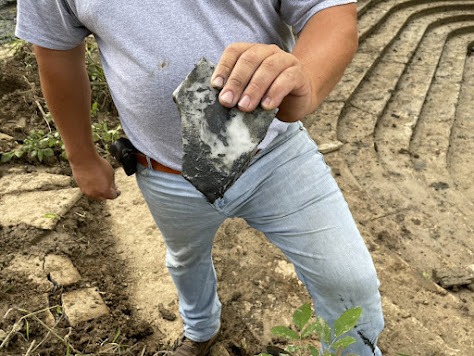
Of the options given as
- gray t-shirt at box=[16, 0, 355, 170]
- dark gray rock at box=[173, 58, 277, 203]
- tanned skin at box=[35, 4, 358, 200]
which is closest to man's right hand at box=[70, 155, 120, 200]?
tanned skin at box=[35, 4, 358, 200]

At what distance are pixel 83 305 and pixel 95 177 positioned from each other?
2.41 ft

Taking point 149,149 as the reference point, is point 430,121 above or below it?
below

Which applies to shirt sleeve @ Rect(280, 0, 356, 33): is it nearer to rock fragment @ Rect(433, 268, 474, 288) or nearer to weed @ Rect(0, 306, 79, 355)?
weed @ Rect(0, 306, 79, 355)

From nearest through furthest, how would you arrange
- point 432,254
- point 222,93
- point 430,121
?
point 222,93 → point 432,254 → point 430,121

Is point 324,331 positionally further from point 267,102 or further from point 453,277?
point 453,277

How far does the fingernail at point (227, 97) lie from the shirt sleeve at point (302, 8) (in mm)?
515

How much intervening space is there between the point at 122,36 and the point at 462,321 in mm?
2186

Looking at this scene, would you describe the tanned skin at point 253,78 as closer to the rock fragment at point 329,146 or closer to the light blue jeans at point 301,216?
the light blue jeans at point 301,216

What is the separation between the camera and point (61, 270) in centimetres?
247

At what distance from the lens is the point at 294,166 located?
1.55 metres

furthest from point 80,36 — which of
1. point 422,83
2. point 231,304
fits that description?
point 422,83

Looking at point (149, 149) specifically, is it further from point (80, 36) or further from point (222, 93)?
point (222, 93)

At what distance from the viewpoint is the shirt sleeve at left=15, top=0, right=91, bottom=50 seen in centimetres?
152

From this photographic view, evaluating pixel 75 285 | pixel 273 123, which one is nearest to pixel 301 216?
pixel 273 123
